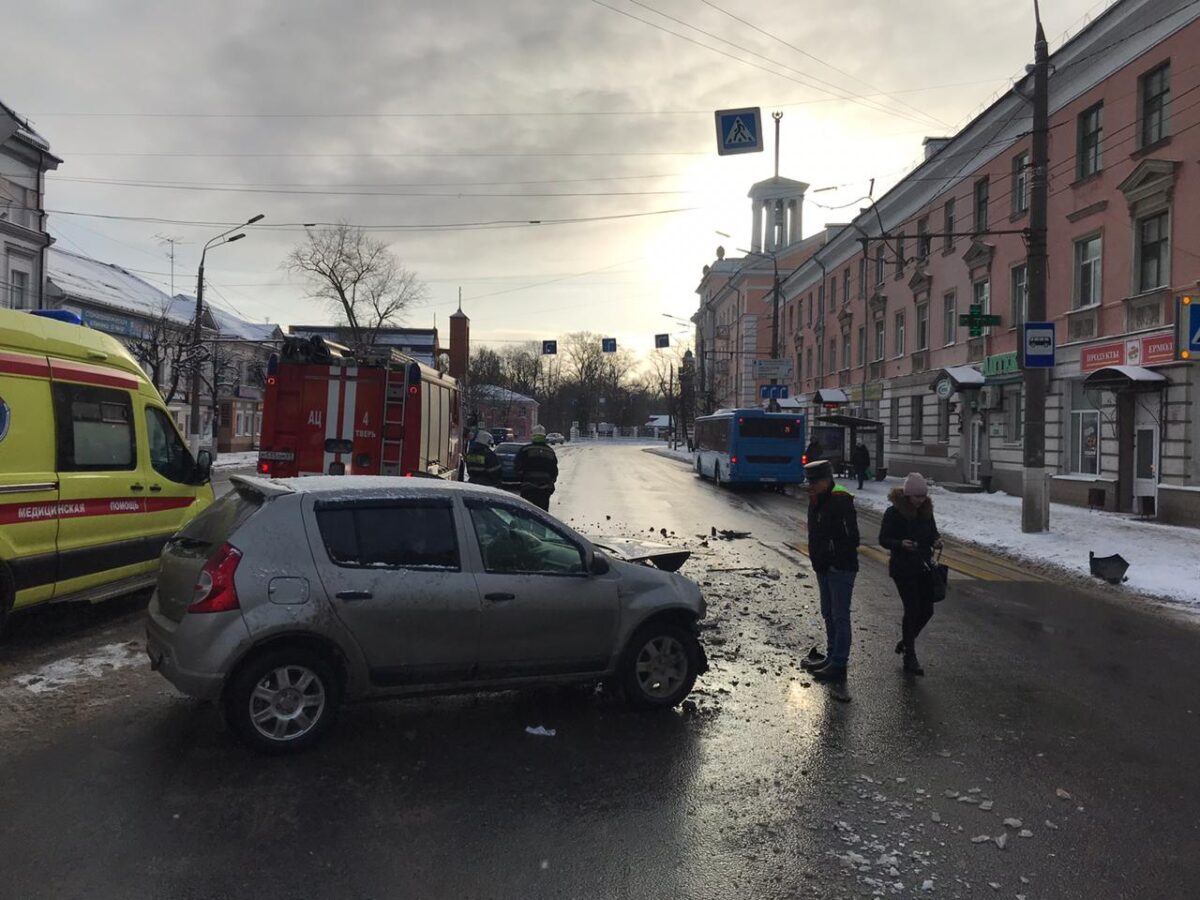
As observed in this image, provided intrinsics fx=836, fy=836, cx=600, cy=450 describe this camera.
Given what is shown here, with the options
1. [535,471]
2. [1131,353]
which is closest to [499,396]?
[1131,353]

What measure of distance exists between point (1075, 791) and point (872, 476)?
28652 millimetres

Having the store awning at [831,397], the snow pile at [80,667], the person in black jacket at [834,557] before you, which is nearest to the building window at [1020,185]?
the store awning at [831,397]

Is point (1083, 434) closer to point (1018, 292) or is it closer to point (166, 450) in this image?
point (1018, 292)

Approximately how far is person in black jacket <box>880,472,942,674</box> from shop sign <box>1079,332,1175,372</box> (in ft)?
45.6

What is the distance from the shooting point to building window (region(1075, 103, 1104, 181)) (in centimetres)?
2073

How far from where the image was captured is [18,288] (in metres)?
35.1

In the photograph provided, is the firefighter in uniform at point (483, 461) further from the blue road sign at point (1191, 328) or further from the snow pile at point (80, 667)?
the blue road sign at point (1191, 328)

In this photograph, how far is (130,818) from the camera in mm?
3836

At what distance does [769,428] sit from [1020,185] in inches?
399

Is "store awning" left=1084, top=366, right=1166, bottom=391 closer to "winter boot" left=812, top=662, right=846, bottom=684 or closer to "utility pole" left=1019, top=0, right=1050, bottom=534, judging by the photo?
"utility pole" left=1019, top=0, right=1050, bottom=534

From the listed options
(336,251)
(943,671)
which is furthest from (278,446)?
(336,251)

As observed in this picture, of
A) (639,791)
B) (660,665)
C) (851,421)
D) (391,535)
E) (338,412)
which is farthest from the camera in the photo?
(851,421)

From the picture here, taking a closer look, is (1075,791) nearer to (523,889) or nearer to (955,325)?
(523,889)

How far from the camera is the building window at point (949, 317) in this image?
1143 inches
